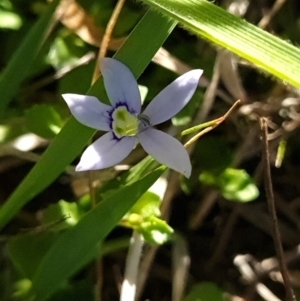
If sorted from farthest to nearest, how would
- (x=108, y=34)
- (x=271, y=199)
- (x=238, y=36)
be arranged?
(x=108, y=34), (x=271, y=199), (x=238, y=36)

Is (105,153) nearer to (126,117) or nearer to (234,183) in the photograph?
(126,117)

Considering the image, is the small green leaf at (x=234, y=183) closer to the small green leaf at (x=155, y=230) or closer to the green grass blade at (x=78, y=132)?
the small green leaf at (x=155, y=230)

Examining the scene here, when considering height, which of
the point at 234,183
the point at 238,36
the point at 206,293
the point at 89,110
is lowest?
the point at 206,293

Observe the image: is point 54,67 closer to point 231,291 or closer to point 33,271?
point 33,271

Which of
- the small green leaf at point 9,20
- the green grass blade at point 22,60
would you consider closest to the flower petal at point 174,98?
the green grass blade at point 22,60

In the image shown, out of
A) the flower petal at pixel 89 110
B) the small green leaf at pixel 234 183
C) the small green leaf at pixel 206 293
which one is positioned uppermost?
the flower petal at pixel 89 110

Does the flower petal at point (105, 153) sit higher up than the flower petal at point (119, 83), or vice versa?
the flower petal at point (119, 83)

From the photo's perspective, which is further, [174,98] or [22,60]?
[22,60]

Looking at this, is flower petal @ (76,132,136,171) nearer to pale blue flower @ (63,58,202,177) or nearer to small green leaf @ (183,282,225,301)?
pale blue flower @ (63,58,202,177)

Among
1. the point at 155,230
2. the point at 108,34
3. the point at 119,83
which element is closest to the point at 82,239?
the point at 155,230
